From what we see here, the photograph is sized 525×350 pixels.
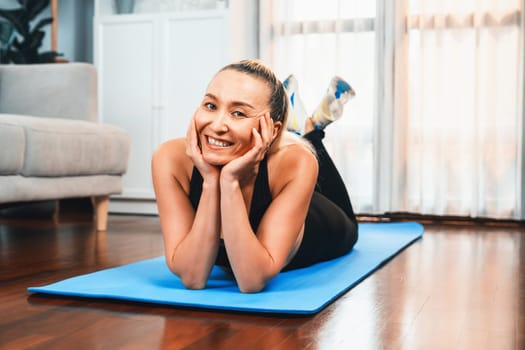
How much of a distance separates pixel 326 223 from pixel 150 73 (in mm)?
2383

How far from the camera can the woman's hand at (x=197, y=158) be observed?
162 centimetres

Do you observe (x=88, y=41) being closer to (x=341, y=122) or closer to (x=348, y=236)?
(x=341, y=122)

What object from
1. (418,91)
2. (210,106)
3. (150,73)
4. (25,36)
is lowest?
(210,106)

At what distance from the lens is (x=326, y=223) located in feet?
7.63

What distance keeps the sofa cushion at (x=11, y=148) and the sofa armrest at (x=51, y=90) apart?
73 centimetres

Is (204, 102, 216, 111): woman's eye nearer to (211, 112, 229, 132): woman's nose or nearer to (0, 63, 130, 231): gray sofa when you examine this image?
(211, 112, 229, 132): woman's nose

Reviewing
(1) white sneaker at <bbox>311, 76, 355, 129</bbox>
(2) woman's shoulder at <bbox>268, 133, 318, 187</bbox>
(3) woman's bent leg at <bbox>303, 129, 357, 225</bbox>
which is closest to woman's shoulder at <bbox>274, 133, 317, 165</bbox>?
(2) woman's shoulder at <bbox>268, 133, 318, 187</bbox>

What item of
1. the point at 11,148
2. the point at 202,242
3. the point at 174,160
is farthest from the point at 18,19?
the point at 202,242

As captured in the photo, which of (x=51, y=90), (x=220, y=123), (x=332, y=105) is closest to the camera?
(x=220, y=123)

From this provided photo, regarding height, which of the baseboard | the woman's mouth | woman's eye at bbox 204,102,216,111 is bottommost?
the baseboard

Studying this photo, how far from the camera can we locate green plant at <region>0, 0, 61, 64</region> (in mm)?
4520

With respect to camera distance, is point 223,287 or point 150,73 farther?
point 150,73

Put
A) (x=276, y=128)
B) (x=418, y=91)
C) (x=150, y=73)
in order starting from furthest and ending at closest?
(x=150, y=73), (x=418, y=91), (x=276, y=128)

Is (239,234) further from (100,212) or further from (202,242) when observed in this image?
(100,212)
